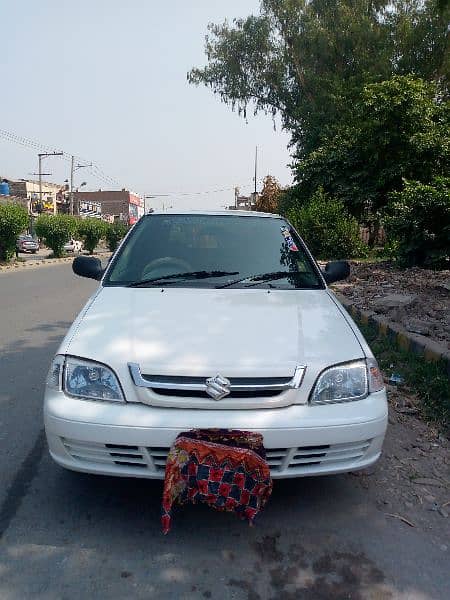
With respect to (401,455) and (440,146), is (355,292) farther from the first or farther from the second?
(440,146)

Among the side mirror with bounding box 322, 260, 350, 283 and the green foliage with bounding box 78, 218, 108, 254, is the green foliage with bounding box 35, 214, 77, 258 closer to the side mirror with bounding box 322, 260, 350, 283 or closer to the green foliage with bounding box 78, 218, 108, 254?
the green foliage with bounding box 78, 218, 108, 254

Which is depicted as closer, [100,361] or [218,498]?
[218,498]

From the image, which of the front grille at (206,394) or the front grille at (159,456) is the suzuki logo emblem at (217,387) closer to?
the front grille at (206,394)

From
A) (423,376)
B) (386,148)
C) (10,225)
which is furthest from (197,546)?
(10,225)

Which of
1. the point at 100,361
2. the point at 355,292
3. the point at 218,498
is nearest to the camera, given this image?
the point at 218,498

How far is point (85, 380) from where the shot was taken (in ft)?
8.98

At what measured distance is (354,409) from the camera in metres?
2.72

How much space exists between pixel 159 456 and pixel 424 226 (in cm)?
994

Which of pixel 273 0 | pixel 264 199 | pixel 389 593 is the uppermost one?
pixel 273 0

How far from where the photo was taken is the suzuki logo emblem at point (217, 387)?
257cm

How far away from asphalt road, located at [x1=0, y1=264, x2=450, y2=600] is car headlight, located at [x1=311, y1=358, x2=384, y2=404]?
0.66 meters

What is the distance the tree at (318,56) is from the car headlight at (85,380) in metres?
21.1

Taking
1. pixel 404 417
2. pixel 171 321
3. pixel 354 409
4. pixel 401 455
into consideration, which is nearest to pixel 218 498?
pixel 354 409

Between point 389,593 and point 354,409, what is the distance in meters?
0.81
